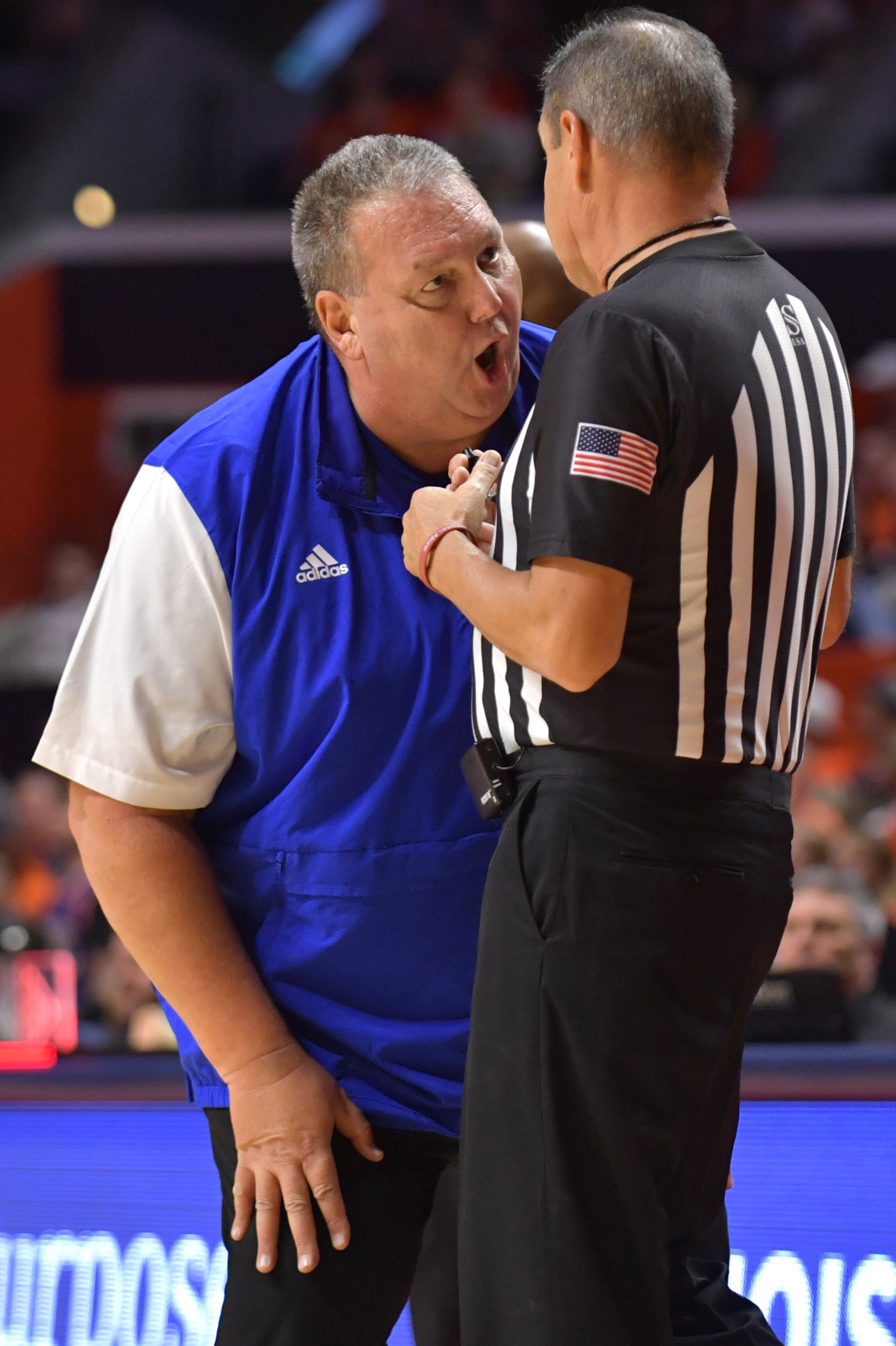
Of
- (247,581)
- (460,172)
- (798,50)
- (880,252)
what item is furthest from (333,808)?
(798,50)

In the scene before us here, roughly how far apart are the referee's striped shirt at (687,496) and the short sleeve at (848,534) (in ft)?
0.61

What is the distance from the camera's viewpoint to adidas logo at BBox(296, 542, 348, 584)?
180cm

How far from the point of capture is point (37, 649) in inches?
348

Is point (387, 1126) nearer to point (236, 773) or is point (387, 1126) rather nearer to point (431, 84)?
point (236, 773)

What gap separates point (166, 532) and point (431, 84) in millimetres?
9162

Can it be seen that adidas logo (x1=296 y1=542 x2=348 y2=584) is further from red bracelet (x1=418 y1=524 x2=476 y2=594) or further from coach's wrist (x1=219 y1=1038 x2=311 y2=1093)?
coach's wrist (x1=219 y1=1038 x2=311 y2=1093)

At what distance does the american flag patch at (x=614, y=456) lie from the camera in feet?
4.60

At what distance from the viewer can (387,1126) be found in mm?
1773

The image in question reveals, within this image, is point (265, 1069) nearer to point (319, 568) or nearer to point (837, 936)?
point (319, 568)

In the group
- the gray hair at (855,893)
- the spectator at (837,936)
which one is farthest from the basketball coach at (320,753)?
the gray hair at (855,893)

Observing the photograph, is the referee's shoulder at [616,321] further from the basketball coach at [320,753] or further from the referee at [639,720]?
the basketball coach at [320,753]

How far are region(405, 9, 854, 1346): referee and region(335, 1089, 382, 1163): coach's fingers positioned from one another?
0.26m

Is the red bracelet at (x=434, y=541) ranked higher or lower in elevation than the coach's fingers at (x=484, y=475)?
lower

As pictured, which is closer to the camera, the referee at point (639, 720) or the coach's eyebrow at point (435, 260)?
the referee at point (639, 720)
